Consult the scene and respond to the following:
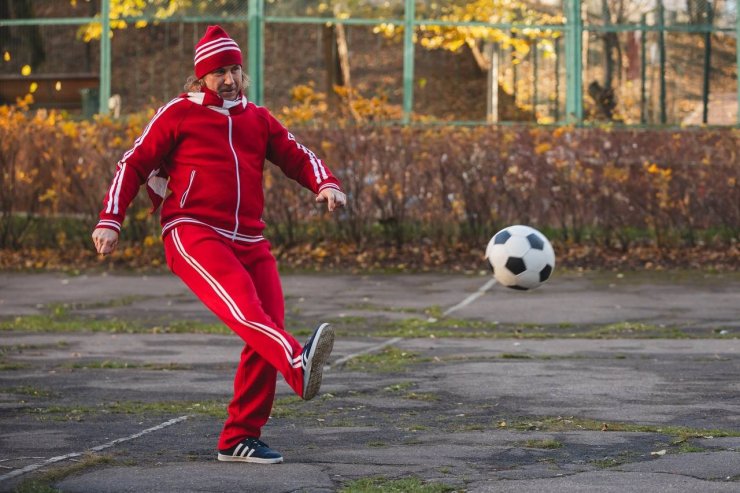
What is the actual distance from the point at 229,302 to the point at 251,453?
0.62m

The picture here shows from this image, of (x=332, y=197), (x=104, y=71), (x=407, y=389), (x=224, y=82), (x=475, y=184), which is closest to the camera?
(x=224, y=82)

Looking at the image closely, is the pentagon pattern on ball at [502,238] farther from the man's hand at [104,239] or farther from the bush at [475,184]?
the bush at [475,184]

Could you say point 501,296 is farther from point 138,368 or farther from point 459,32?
point 459,32

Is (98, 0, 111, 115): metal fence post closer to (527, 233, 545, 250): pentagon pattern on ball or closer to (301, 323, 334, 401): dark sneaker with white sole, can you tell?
(527, 233, 545, 250): pentagon pattern on ball

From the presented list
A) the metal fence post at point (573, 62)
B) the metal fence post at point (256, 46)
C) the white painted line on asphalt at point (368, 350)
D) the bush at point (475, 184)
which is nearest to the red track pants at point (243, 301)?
the white painted line on asphalt at point (368, 350)

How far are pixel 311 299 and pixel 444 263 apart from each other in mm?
2717

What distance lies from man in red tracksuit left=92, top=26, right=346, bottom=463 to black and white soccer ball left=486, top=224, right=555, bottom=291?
3153mm

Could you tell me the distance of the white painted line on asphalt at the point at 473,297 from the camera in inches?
500

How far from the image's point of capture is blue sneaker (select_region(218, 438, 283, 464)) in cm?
595

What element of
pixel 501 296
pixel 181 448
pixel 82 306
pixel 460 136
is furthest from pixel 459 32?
pixel 181 448

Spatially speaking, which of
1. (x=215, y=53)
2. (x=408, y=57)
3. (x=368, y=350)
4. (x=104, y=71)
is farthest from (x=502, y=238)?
(x=104, y=71)

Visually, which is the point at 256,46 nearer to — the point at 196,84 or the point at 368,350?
the point at 368,350

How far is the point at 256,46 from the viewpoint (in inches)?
741

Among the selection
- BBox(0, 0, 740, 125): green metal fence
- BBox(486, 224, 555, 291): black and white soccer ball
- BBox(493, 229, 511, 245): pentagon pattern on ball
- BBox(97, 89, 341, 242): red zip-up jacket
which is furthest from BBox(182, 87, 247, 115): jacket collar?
BBox(0, 0, 740, 125): green metal fence
